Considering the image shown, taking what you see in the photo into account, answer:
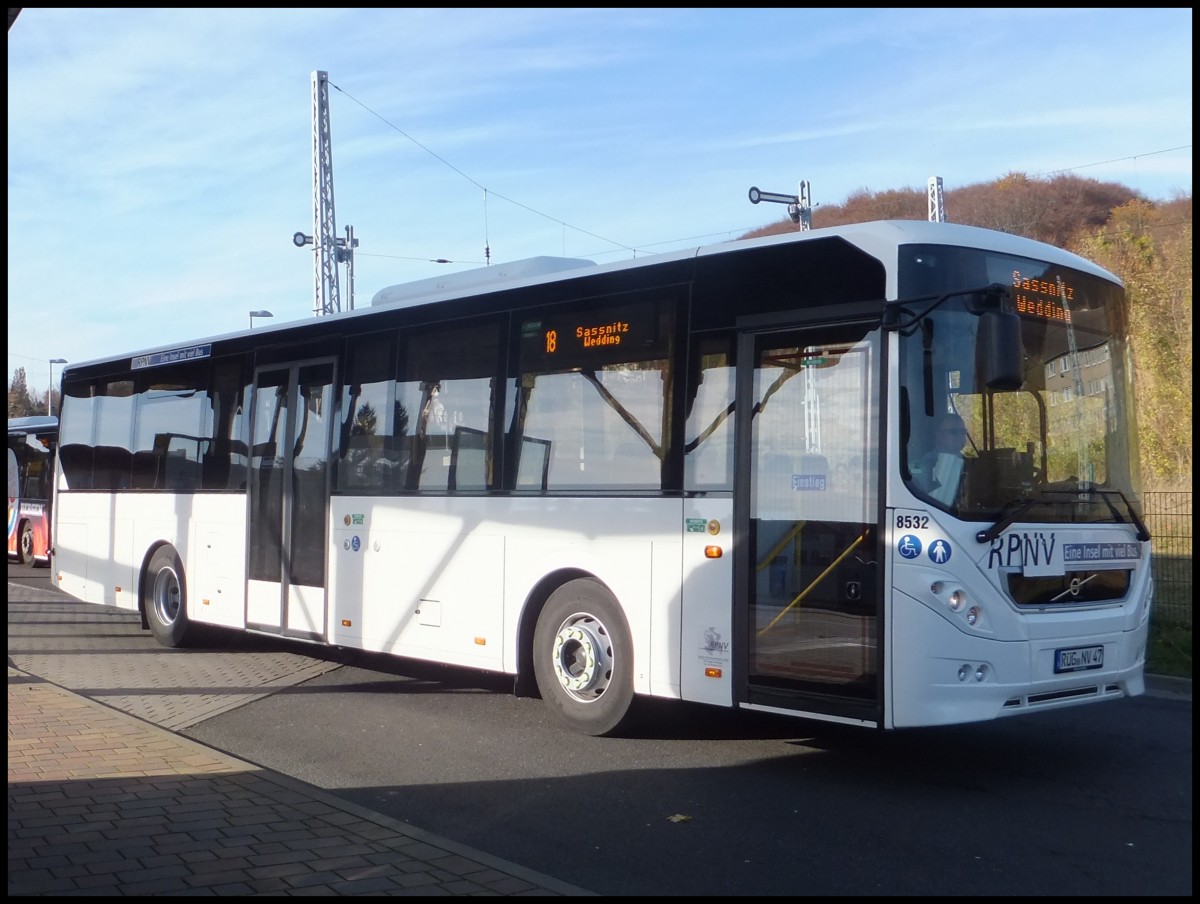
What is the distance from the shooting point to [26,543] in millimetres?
29188

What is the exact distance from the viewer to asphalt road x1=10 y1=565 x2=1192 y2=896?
19.3 feet

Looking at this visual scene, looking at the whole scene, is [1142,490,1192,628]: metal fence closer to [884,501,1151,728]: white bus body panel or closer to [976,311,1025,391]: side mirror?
[884,501,1151,728]: white bus body panel

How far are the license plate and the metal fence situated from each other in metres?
6.20

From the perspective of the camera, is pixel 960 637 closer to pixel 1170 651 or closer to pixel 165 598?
pixel 1170 651

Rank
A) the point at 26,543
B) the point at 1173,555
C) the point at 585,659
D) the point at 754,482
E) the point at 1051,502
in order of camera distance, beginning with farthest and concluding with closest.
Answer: the point at 26,543 → the point at 1173,555 → the point at 585,659 → the point at 754,482 → the point at 1051,502

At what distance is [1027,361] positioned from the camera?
785cm

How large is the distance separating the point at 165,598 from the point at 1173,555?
11.4m

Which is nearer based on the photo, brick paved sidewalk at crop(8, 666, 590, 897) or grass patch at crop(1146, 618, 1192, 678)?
brick paved sidewalk at crop(8, 666, 590, 897)

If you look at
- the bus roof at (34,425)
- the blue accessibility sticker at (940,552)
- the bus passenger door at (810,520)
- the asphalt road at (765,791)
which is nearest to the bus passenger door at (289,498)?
the asphalt road at (765,791)

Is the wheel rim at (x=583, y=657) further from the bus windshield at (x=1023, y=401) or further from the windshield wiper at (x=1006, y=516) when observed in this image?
the windshield wiper at (x=1006, y=516)

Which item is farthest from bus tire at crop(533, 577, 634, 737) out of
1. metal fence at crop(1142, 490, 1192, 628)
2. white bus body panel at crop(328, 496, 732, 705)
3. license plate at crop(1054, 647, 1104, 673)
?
metal fence at crop(1142, 490, 1192, 628)

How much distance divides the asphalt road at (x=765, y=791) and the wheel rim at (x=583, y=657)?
0.37 metres

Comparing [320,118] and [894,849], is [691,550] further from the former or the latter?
[320,118]

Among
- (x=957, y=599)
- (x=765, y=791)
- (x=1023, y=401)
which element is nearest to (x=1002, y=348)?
(x=1023, y=401)
